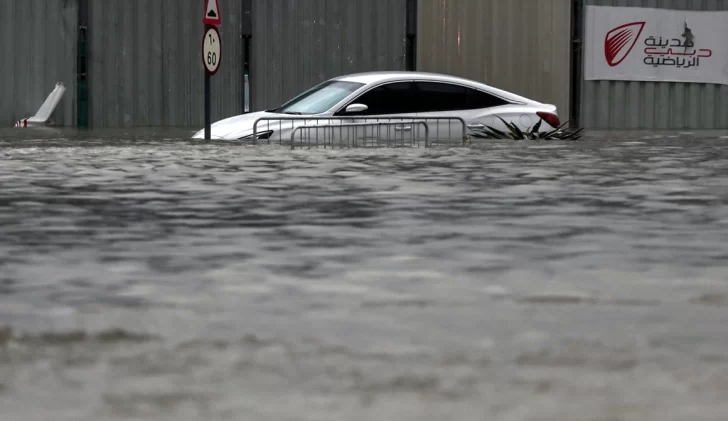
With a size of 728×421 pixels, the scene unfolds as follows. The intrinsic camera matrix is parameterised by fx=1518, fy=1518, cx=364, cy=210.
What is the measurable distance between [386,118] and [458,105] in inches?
61.4

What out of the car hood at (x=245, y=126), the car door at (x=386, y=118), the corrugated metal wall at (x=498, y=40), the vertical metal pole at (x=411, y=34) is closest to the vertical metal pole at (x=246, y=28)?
the vertical metal pole at (x=411, y=34)

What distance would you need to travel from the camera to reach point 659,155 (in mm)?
13867

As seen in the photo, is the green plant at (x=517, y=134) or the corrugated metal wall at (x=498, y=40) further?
the corrugated metal wall at (x=498, y=40)

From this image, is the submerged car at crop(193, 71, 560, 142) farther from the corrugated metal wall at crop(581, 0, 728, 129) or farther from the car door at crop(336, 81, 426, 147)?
the corrugated metal wall at crop(581, 0, 728, 129)

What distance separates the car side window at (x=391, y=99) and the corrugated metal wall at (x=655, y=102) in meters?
10.9

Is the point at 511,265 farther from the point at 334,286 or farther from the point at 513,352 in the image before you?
the point at 513,352

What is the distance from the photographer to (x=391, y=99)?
16.6 m

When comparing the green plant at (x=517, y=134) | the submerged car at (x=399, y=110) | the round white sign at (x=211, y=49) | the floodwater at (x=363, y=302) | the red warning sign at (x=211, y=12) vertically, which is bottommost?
the floodwater at (x=363, y=302)

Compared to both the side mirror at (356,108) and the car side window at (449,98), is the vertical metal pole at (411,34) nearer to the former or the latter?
the car side window at (449,98)

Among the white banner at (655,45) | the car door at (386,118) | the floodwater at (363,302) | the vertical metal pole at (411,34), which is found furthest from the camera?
the white banner at (655,45)

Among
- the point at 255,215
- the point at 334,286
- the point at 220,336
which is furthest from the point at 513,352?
the point at 255,215

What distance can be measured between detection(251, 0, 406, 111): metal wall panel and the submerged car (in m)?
8.03

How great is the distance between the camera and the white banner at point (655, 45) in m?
27.0

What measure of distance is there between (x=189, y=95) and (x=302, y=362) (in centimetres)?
2206
